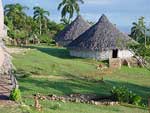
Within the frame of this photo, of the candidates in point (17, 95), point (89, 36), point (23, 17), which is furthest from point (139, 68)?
point (23, 17)

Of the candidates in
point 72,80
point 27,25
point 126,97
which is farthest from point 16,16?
point 126,97

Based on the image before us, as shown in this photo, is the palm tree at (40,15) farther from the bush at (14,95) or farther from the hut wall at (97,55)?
the bush at (14,95)

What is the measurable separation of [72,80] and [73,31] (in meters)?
24.1

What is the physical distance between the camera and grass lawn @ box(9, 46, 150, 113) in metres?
19.8

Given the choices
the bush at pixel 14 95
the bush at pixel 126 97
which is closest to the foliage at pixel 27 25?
the bush at pixel 126 97

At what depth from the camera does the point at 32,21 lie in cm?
6356

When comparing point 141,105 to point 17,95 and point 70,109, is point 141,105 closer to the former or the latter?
point 70,109

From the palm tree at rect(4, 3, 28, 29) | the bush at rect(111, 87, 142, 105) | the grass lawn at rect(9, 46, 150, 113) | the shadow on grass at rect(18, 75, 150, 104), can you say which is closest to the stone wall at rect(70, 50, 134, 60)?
the grass lawn at rect(9, 46, 150, 113)

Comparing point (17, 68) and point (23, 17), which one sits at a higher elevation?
point (23, 17)

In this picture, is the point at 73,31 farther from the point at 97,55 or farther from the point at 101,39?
the point at 97,55

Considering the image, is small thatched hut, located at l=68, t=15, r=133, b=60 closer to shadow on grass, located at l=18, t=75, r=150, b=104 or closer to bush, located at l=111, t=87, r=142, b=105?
shadow on grass, located at l=18, t=75, r=150, b=104

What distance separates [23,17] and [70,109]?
4549 cm

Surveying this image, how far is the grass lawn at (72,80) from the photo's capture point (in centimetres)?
1985

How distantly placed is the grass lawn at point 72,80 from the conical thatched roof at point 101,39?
2.61 meters
